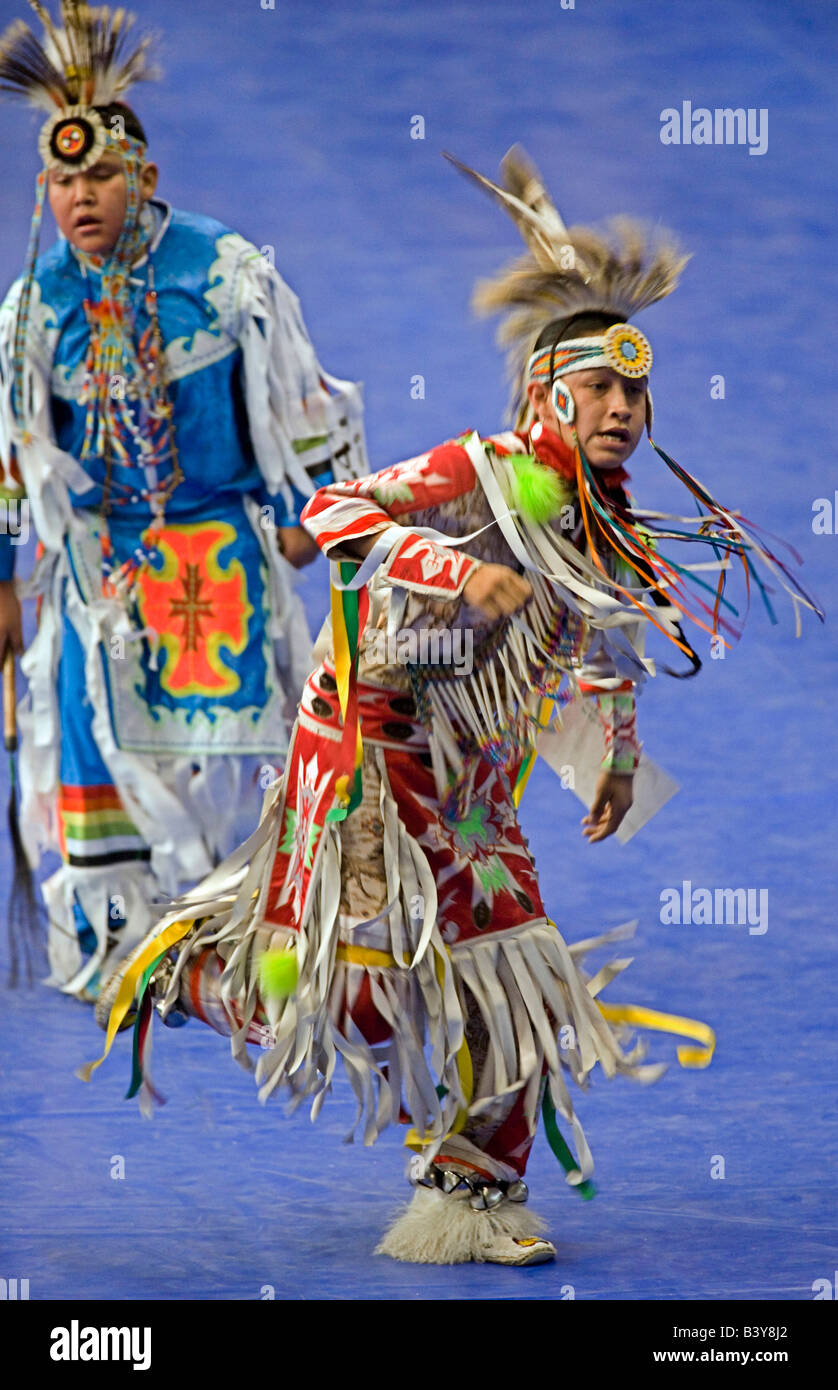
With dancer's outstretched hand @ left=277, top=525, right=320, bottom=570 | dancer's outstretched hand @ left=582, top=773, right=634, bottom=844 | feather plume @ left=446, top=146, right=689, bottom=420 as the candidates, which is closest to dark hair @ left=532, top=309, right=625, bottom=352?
feather plume @ left=446, top=146, right=689, bottom=420

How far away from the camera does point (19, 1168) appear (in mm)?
3391

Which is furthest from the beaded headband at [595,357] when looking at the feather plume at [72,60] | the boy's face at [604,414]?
the feather plume at [72,60]

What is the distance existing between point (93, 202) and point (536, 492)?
1.41 meters

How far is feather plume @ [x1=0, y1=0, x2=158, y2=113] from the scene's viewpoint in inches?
157

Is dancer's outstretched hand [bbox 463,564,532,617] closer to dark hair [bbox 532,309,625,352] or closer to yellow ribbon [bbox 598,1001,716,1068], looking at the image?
dark hair [bbox 532,309,625,352]

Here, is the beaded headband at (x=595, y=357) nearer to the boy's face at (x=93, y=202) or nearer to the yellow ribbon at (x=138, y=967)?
the yellow ribbon at (x=138, y=967)

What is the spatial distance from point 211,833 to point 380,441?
7.82 feet

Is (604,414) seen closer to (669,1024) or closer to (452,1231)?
(669,1024)

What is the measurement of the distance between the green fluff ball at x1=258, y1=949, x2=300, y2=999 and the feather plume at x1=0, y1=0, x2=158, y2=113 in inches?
68.3

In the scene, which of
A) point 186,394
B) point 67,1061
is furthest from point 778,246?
point 67,1061

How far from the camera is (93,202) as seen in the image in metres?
3.99

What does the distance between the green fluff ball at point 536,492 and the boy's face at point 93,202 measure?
1.36 meters
